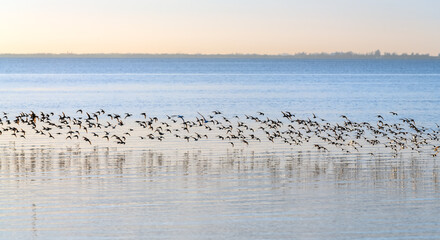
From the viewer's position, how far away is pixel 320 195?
23266 millimetres

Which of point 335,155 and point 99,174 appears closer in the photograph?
point 99,174

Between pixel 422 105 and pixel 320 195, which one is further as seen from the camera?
pixel 422 105

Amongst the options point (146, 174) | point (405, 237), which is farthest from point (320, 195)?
point (146, 174)

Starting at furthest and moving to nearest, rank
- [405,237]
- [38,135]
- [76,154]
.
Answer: [38,135]
[76,154]
[405,237]

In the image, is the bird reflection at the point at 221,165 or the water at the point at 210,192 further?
the bird reflection at the point at 221,165

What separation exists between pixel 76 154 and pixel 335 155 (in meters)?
11.2

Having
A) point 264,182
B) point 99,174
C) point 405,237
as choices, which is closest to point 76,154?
point 99,174

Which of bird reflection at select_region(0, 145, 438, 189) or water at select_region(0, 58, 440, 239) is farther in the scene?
bird reflection at select_region(0, 145, 438, 189)

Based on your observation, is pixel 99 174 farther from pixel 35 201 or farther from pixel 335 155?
pixel 335 155

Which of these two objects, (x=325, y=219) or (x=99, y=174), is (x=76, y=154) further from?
(x=325, y=219)

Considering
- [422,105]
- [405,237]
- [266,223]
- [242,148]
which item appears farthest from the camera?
[422,105]

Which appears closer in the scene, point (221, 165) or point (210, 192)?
point (210, 192)

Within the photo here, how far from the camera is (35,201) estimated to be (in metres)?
21.9

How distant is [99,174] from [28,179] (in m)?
2.60
